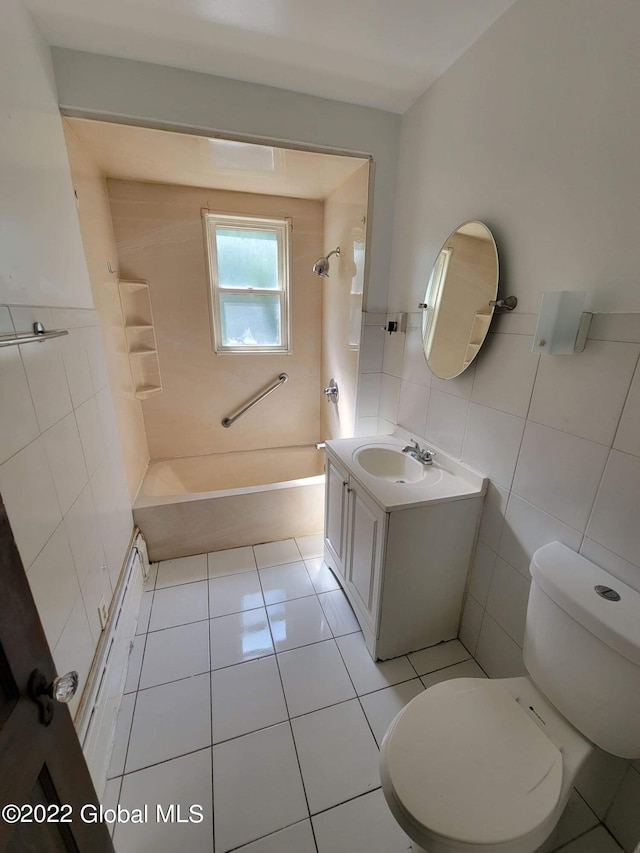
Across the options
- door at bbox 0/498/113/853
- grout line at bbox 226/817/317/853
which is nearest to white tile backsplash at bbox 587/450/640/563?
grout line at bbox 226/817/317/853

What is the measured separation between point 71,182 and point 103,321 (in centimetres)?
58

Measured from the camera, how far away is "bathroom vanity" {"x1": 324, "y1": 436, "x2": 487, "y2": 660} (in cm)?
128

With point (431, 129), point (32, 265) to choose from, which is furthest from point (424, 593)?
point (431, 129)

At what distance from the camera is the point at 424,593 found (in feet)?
4.62

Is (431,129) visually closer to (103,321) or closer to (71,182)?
(71,182)

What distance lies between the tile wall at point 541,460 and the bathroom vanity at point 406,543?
8cm

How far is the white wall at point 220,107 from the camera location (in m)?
1.33

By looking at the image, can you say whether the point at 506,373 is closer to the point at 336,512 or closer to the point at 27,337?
the point at 336,512

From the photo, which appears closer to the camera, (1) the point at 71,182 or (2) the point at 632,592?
(2) the point at 632,592

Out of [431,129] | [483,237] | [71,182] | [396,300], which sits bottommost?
[396,300]

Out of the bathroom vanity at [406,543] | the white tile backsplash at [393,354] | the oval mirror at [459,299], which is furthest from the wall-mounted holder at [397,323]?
the bathroom vanity at [406,543]

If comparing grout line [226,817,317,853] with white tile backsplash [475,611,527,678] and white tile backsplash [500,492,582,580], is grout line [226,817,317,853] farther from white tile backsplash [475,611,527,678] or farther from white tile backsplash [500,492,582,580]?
white tile backsplash [500,492,582,580]

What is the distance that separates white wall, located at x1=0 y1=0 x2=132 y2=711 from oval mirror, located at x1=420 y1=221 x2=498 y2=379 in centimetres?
145

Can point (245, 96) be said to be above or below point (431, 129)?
above
